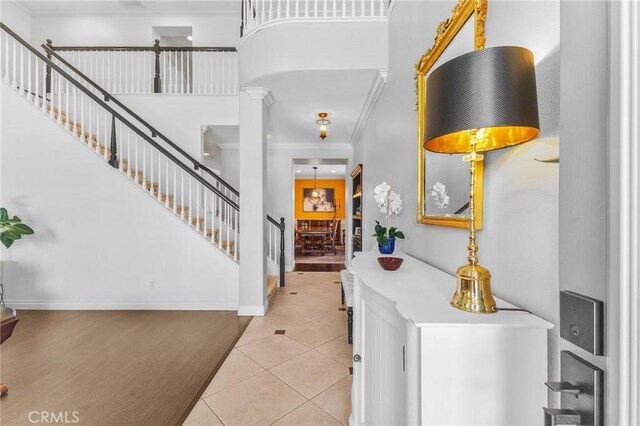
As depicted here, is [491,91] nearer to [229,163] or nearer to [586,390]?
[586,390]

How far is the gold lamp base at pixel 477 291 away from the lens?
831mm

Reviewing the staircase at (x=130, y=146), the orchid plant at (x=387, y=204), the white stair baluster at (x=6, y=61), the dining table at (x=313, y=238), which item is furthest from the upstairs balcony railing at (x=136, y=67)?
the dining table at (x=313, y=238)

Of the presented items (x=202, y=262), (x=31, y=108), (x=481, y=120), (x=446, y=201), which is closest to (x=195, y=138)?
(x=31, y=108)

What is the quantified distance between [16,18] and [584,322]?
8623 mm

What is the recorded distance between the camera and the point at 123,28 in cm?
551

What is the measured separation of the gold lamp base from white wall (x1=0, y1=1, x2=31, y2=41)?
8242 mm

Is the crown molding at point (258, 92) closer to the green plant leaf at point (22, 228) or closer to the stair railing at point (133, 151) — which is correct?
the stair railing at point (133, 151)

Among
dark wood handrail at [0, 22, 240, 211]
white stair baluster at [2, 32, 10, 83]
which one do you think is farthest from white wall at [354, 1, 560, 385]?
white stair baluster at [2, 32, 10, 83]

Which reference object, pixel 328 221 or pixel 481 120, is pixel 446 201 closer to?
pixel 481 120

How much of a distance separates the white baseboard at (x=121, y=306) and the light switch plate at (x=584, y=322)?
3.59 metres

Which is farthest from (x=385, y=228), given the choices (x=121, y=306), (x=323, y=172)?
(x=323, y=172)

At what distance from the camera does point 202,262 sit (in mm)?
3572
